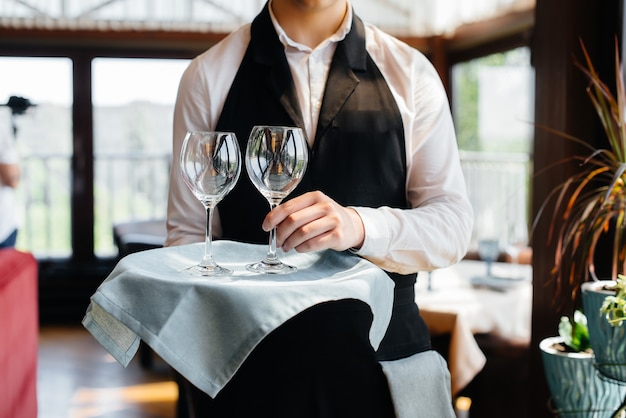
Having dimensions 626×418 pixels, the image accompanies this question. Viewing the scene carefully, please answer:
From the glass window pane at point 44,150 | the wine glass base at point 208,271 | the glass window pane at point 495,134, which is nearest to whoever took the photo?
the wine glass base at point 208,271

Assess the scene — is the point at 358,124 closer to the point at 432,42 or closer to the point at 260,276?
the point at 260,276

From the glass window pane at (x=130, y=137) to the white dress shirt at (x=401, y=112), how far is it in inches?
199

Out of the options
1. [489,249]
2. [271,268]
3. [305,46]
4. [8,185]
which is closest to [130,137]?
[8,185]

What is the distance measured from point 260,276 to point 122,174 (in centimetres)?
567

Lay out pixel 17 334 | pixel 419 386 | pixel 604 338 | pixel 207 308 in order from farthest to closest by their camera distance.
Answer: pixel 17 334 → pixel 604 338 → pixel 419 386 → pixel 207 308

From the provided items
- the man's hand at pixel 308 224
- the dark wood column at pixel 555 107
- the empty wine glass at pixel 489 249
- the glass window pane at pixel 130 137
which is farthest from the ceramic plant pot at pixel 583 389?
the glass window pane at pixel 130 137

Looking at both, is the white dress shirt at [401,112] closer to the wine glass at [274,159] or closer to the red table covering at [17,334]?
the wine glass at [274,159]

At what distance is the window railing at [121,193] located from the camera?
6.44 meters

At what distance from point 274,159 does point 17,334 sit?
1.78 m

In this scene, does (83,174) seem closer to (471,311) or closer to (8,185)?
(8,185)

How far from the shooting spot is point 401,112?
1.47 m

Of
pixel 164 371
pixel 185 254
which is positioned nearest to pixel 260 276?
pixel 185 254

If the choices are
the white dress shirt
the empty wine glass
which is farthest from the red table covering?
the empty wine glass

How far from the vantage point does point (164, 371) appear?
491cm
